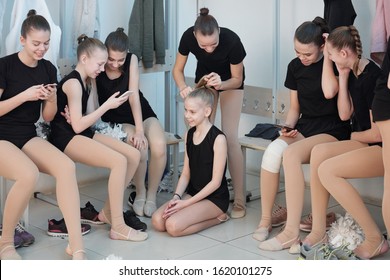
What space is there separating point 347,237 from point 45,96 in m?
1.61

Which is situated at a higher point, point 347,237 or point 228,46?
point 228,46

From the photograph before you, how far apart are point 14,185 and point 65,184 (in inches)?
9.3

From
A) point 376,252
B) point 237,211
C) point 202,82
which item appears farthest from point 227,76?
point 376,252

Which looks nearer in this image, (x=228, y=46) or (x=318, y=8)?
(x=228, y=46)

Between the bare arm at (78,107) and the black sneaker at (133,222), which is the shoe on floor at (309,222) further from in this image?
the bare arm at (78,107)

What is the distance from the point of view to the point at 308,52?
374 cm

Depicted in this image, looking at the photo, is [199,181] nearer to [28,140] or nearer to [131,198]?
[131,198]

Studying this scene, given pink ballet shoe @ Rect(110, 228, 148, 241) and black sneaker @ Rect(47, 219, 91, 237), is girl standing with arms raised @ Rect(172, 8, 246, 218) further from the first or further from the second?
black sneaker @ Rect(47, 219, 91, 237)

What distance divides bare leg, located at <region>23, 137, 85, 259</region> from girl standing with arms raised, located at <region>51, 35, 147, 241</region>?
0.24 metres

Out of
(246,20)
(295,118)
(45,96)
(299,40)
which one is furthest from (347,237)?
(246,20)

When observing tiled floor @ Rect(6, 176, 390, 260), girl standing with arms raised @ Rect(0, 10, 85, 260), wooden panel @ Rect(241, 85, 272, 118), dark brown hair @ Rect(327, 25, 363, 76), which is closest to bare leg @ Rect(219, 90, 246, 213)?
tiled floor @ Rect(6, 176, 390, 260)

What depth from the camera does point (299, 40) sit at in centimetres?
371
